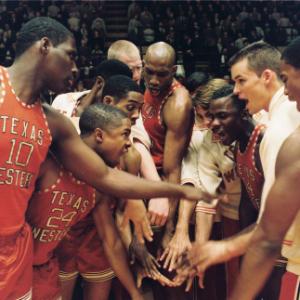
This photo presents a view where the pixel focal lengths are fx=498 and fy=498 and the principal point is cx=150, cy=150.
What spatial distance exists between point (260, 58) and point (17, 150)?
5.38ft

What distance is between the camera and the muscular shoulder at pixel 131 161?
2904mm

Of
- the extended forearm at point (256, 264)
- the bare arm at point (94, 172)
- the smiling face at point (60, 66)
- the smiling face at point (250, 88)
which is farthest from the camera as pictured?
the smiling face at point (250, 88)

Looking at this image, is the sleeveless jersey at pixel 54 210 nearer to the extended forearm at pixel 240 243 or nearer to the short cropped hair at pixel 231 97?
the extended forearm at pixel 240 243

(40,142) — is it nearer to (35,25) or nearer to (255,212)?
(35,25)

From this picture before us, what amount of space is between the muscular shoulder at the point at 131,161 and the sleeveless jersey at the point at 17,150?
83cm

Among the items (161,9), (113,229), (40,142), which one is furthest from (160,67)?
(161,9)

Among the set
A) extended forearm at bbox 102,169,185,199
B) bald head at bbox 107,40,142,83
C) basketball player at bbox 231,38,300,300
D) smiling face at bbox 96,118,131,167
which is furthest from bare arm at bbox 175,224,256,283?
bald head at bbox 107,40,142,83

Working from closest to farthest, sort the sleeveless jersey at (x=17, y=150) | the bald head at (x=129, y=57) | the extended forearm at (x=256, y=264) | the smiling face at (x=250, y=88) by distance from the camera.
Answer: the extended forearm at (x=256, y=264)
the sleeveless jersey at (x=17, y=150)
the smiling face at (x=250, y=88)
the bald head at (x=129, y=57)

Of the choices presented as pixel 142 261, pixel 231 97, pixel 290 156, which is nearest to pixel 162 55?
pixel 231 97

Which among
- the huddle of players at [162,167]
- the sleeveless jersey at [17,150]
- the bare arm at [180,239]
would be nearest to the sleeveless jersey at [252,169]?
the huddle of players at [162,167]

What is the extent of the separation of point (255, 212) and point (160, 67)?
1.19 meters

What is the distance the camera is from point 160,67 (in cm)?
346

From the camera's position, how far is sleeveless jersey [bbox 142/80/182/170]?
136 inches

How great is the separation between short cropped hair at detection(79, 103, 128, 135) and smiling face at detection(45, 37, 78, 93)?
43cm
